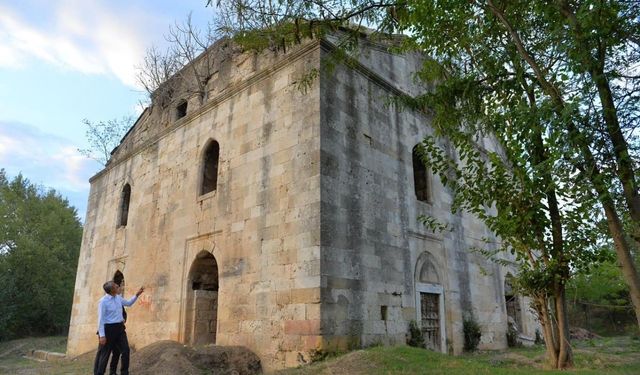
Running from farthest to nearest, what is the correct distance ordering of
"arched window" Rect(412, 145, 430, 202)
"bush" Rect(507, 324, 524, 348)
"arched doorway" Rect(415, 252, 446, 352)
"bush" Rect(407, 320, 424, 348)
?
"bush" Rect(507, 324, 524, 348) → "arched window" Rect(412, 145, 430, 202) → "arched doorway" Rect(415, 252, 446, 352) → "bush" Rect(407, 320, 424, 348)

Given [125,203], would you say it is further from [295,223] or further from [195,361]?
[295,223]

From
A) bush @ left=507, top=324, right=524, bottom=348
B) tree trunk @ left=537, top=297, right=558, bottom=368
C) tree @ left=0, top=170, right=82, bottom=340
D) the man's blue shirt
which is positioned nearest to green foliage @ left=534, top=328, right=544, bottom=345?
bush @ left=507, top=324, right=524, bottom=348

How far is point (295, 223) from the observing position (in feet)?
28.3

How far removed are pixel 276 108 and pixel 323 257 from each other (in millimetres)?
3714

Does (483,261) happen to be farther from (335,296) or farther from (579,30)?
(579,30)

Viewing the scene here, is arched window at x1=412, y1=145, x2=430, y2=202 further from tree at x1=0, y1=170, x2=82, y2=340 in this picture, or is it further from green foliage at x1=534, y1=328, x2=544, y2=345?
tree at x1=0, y1=170, x2=82, y2=340

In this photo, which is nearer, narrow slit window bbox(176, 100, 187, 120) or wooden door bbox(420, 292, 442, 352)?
wooden door bbox(420, 292, 442, 352)

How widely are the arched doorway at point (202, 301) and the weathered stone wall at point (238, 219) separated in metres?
0.19

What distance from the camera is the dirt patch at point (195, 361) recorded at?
7789 millimetres

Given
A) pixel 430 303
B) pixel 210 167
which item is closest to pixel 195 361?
pixel 210 167

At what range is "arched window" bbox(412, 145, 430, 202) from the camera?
11836 millimetres

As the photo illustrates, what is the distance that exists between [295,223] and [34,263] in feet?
75.2

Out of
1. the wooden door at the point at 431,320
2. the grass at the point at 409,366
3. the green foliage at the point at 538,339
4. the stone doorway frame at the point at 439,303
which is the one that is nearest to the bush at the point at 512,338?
the green foliage at the point at 538,339

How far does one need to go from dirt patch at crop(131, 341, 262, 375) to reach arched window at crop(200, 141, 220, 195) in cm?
425
